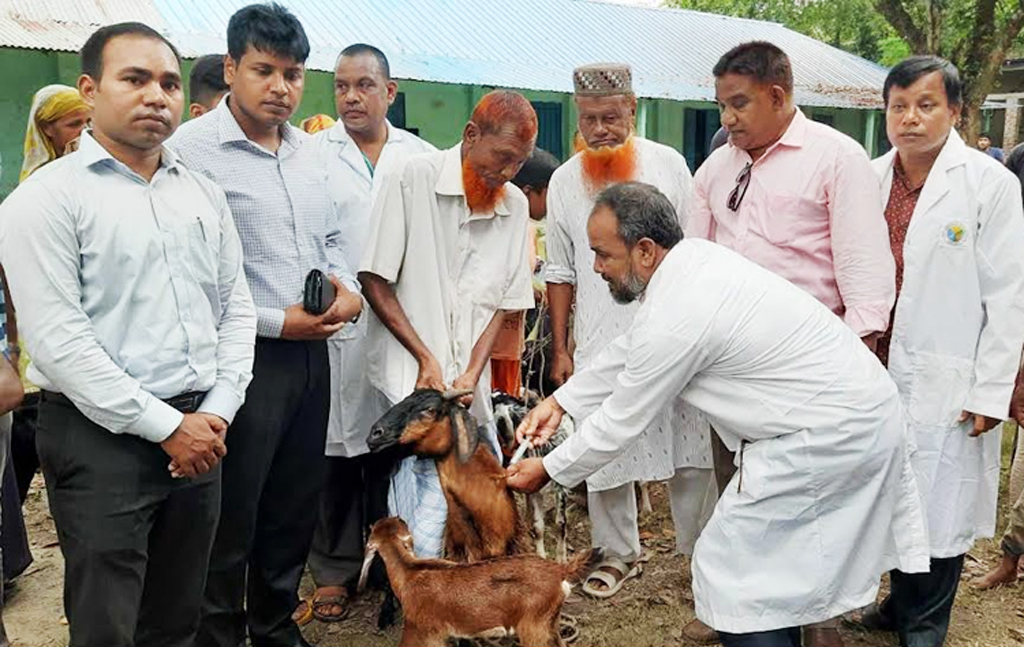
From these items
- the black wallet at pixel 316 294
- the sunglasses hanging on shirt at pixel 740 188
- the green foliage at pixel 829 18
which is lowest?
the black wallet at pixel 316 294

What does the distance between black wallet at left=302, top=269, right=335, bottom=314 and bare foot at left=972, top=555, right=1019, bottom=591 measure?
3.36 meters

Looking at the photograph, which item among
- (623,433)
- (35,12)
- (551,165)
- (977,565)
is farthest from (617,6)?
(623,433)

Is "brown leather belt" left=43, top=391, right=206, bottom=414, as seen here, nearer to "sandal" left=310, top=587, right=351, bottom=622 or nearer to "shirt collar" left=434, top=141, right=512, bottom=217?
"shirt collar" left=434, top=141, right=512, bottom=217

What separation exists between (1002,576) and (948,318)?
67.0 inches

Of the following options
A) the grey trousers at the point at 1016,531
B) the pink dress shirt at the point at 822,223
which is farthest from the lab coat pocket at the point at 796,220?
the grey trousers at the point at 1016,531

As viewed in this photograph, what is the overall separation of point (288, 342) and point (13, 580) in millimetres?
2358

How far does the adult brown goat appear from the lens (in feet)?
10.7

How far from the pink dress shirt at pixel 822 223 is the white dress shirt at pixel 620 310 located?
0.51 meters

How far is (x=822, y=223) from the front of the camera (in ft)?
11.3

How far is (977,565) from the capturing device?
4477 mm

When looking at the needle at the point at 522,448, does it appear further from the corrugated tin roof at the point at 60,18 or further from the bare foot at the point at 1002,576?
the corrugated tin roof at the point at 60,18

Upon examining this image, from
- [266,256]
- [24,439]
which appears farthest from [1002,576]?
[24,439]

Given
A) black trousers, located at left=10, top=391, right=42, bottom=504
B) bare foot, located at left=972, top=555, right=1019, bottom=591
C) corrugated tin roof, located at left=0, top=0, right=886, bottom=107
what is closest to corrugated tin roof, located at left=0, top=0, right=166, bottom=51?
corrugated tin roof, located at left=0, top=0, right=886, bottom=107

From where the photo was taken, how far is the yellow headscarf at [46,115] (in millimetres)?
3758
